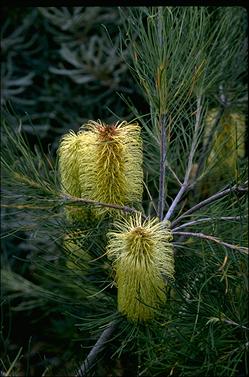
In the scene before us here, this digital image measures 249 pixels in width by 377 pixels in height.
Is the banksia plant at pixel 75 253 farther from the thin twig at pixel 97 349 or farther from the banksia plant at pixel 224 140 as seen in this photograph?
the banksia plant at pixel 224 140

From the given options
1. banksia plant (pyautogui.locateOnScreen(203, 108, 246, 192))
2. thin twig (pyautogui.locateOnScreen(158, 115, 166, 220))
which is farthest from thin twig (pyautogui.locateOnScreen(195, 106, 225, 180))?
thin twig (pyautogui.locateOnScreen(158, 115, 166, 220))

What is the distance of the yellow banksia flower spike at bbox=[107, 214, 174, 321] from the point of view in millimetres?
788

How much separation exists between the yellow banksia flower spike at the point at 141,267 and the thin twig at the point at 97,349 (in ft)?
0.29

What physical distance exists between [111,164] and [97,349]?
0.74 ft

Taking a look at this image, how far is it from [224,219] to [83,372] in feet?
0.82

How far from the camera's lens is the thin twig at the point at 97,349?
904mm

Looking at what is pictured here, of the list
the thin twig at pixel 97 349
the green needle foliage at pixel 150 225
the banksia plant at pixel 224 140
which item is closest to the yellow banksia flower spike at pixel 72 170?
the green needle foliage at pixel 150 225

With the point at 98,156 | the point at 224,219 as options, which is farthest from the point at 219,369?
the point at 98,156

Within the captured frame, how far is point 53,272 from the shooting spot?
3.19 feet

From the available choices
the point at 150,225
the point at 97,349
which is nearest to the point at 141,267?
the point at 150,225

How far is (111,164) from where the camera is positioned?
0.83 meters

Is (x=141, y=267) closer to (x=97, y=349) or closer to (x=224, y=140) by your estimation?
(x=97, y=349)

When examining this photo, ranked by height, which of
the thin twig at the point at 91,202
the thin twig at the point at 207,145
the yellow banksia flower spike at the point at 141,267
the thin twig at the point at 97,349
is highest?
the thin twig at the point at 207,145

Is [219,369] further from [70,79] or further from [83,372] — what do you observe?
[70,79]
